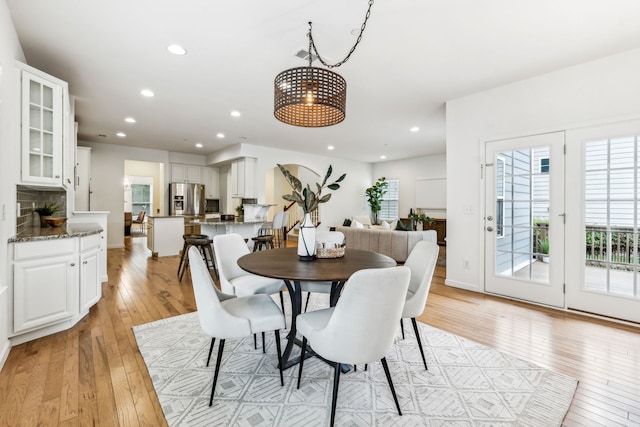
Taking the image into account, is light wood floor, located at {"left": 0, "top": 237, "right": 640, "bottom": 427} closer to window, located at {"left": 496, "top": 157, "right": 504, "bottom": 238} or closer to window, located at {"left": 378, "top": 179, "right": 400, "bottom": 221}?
window, located at {"left": 496, "top": 157, "right": 504, "bottom": 238}

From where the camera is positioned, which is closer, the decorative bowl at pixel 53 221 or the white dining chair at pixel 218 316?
the white dining chair at pixel 218 316

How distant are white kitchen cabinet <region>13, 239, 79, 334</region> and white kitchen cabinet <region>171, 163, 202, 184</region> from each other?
5981 millimetres

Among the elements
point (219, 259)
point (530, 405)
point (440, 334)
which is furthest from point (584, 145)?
point (219, 259)

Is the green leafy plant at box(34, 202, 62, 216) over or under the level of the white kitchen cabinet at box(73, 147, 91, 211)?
under

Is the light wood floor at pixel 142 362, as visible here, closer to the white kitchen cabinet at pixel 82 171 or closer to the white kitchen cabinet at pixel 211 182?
the white kitchen cabinet at pixel 82 171

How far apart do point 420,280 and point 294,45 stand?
2410 millimetres

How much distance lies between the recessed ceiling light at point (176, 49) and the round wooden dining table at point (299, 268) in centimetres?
216

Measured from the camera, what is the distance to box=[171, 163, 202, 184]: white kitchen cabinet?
8.20 meters

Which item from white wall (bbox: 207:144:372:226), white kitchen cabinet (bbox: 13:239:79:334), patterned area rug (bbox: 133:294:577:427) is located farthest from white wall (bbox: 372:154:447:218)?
white kitchen cabinet (bbox: 13:239:79:334)

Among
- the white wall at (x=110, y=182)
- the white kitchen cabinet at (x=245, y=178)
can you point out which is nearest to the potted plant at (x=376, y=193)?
the white kitchen cabinet at (x=245, y=178)

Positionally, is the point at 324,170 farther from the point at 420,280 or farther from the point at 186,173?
the point at 420,280

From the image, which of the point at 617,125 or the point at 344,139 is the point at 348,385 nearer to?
the point at 617,125

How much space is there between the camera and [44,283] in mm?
2477

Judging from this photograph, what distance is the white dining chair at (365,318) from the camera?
134 centimetres
